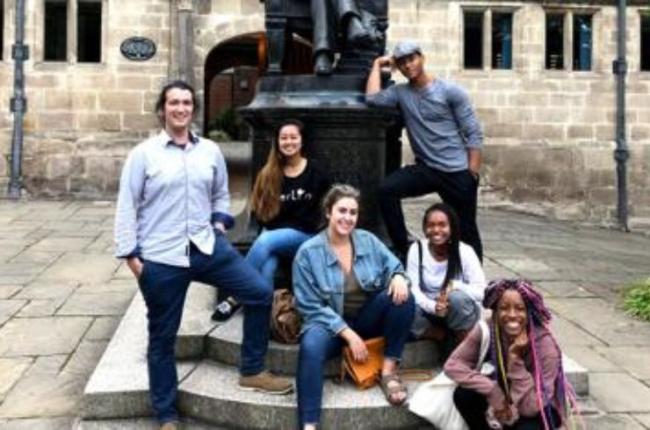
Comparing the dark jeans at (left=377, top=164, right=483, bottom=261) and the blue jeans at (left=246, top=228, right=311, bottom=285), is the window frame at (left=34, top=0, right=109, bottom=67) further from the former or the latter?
the blue jeans at (left=246, top=228, right=311, bottom=285)

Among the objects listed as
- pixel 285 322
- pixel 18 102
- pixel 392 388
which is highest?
pixel 18 102

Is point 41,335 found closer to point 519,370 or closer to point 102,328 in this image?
point 102,328

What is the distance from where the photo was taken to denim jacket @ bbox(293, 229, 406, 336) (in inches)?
133

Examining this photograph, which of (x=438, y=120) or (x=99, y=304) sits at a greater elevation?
(x=438, y=120)

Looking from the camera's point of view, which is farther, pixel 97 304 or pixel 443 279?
pixel 97 304

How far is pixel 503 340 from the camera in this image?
10.0ft

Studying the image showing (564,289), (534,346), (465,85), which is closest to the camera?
(534,346)

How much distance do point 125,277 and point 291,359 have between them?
332cm

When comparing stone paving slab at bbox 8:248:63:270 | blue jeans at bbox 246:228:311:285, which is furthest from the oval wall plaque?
blue jeans at bbox 246:228:311:285

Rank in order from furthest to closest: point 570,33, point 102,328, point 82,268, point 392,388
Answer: point 570,33
point 82,268
point 102,328
point 392,388

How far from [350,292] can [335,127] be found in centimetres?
116

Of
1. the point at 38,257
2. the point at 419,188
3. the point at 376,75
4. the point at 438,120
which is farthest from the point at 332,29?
the point at 38,257

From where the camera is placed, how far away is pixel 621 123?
13.7m

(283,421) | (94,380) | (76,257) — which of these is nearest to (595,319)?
(283,421)
